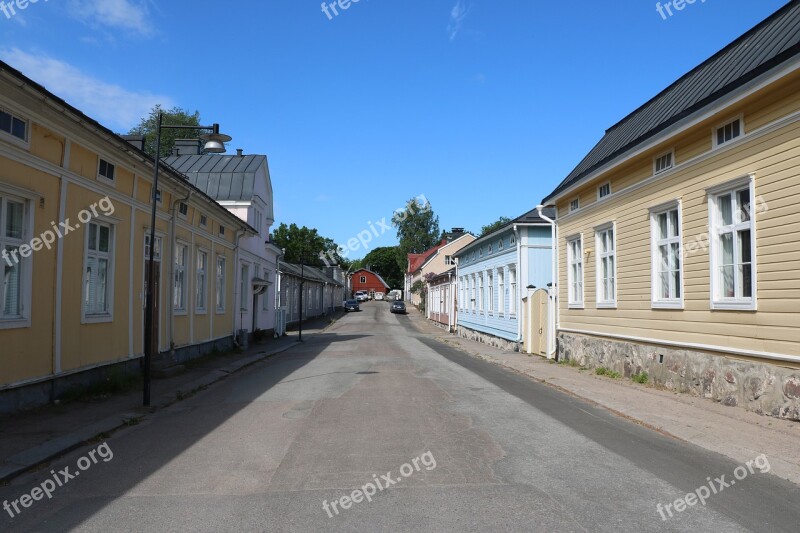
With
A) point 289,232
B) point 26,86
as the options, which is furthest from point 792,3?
point 289,232

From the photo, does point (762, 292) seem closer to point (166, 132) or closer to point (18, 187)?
point (18, 187)

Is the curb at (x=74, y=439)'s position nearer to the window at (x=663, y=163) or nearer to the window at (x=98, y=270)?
the window at (x=98, y=270)

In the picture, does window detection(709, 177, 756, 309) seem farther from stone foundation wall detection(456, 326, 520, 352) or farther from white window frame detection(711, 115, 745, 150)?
stone foundation wall detection(456, 326, 520, 352)

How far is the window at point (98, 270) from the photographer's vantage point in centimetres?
1109

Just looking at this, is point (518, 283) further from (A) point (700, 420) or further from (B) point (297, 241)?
(B) point (297, 241)

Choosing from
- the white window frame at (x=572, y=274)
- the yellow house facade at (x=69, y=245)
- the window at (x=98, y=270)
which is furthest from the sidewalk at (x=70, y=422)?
the white window frame at (x=572, y=274)

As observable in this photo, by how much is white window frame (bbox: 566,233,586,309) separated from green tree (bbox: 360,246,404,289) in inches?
4347

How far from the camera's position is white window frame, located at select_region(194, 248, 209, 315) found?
17.9 m

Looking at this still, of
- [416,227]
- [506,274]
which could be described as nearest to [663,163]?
[506,274]

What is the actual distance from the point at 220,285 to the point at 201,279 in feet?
7.75

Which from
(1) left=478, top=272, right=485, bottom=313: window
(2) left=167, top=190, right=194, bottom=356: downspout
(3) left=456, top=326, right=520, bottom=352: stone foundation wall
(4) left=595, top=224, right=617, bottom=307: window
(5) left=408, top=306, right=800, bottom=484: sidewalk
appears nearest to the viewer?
(5) left=408, top=306, right=800, bottom=484: sidewalk

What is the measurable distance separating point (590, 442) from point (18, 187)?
28.3ft

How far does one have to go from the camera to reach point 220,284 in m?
21.0

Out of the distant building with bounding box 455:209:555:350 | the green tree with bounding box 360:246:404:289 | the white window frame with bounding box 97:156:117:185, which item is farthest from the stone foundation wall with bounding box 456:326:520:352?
the green tree with bounding box 360:246:404:289
